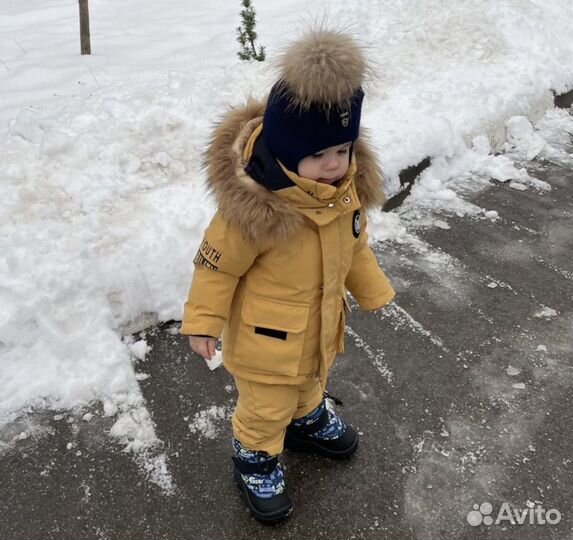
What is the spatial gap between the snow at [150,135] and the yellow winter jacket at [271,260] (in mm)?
366

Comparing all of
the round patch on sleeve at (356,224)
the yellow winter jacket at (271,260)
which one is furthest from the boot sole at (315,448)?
the round patch on sleeve at (356,224)

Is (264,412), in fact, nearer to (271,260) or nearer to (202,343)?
(202,343)

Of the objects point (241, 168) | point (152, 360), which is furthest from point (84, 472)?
point (241, 168)

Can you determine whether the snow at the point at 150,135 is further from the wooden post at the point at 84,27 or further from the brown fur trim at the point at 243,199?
the brown fur trim at the point at 243,199

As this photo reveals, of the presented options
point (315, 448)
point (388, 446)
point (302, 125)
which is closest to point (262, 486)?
point (315, 448)

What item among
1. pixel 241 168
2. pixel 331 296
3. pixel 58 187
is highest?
pixel 241 168

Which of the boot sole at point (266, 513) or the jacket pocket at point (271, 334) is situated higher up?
the jacket pocket at point (271, 334)

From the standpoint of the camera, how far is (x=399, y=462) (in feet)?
8.06

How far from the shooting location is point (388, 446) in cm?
253

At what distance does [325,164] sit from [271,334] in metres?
0.59

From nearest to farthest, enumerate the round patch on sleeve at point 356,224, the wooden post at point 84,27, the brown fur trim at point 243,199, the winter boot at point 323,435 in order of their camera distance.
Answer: the brown fur trim at point 243,199 → the round patch on sleeve at point 356,224 → the winter boot at point 323,435 → the wooden post at point 84,27

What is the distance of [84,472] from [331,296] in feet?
4.35

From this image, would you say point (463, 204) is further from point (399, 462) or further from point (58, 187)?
point (58, 187)

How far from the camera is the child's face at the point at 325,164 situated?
5.80 feet
